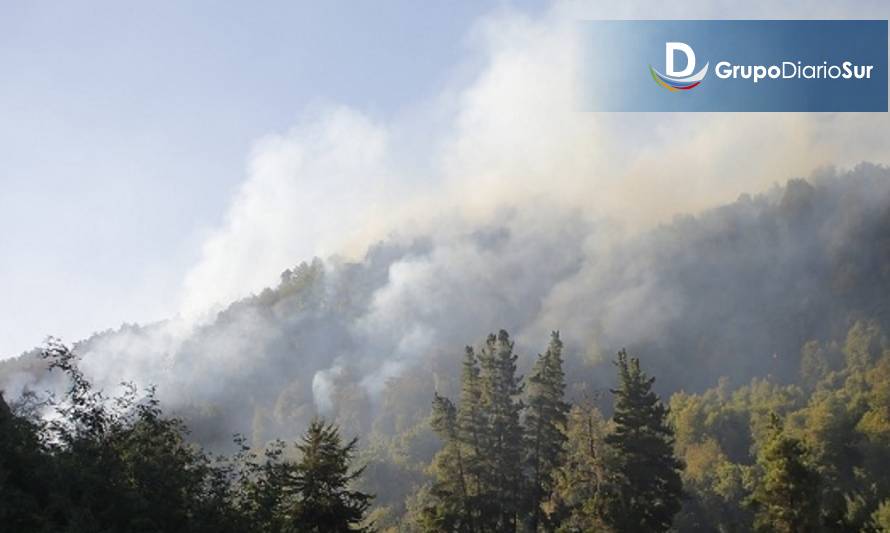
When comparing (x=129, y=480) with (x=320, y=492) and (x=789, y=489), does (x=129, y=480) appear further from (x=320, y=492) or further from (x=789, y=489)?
(x=789, y=489)

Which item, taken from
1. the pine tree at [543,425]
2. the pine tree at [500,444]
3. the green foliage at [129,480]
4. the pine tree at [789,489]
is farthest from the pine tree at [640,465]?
the green foliage at [129,480]

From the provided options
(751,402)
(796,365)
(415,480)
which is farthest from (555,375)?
(796,365)

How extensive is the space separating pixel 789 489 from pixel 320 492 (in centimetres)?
2269

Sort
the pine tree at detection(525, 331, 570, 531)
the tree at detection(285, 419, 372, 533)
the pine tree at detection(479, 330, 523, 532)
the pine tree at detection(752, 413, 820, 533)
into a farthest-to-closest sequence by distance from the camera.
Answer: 1. the pine tree at detection(525, 331, 570, 531)
2. the pine tree at detection(479, 330, 523, 532)
3. the pine tree at detection(752, 413, 820, 533)
4. the tree at detection(285, 419, 372, 533)

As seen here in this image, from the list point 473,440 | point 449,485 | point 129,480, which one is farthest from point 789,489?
point 129,480

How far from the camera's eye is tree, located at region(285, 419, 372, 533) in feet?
106

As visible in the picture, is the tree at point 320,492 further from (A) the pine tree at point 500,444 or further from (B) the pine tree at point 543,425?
(B) the pine tree at point 543,425

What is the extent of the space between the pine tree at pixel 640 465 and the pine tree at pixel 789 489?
6417 mm

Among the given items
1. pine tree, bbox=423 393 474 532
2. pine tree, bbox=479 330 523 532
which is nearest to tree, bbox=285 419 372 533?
pine tree, bbox=423 393 474 532

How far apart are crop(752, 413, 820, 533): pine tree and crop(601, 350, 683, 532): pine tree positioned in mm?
6417

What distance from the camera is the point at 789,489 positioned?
119ft

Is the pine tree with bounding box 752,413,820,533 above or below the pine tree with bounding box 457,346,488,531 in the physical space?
below

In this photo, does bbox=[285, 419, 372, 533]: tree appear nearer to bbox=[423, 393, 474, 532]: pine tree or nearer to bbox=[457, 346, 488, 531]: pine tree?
bbox=[423, 393, 474, 532]: pine tree

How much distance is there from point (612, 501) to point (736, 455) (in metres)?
110
